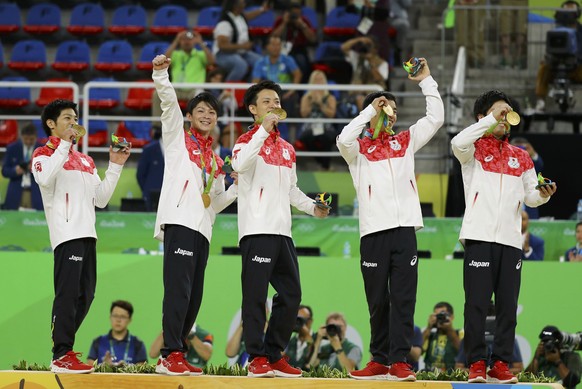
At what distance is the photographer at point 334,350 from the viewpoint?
11133 millimetres

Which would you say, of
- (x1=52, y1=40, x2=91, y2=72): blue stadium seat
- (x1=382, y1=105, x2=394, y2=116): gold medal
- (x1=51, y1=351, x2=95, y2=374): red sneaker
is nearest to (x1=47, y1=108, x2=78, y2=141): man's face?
(x1=51, y1=351, x2=95, y2=374): red sneaker

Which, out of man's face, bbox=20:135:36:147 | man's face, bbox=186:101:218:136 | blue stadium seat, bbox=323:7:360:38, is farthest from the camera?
blue stadium seat, bbox=323:7:360:38

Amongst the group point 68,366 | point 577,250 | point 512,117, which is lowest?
point 68,366

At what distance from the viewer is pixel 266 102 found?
29.5 ft

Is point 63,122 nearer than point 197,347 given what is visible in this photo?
Yes

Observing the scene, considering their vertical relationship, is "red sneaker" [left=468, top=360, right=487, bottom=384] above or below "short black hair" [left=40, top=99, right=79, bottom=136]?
below

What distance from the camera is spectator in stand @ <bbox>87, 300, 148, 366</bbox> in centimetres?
1116

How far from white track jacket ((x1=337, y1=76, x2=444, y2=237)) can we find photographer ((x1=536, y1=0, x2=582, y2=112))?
20.6 feet

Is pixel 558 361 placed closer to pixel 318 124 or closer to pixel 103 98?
pixel 318 124

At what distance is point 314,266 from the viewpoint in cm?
1191

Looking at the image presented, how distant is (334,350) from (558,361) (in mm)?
1854

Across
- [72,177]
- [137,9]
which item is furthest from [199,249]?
[137,9]

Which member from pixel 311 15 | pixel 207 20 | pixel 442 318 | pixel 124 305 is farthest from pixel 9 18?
pixel 442 318

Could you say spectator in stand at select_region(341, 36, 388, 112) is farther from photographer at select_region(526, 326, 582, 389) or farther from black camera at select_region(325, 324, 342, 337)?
photographer at select_region(526, 326, 582, 389)
